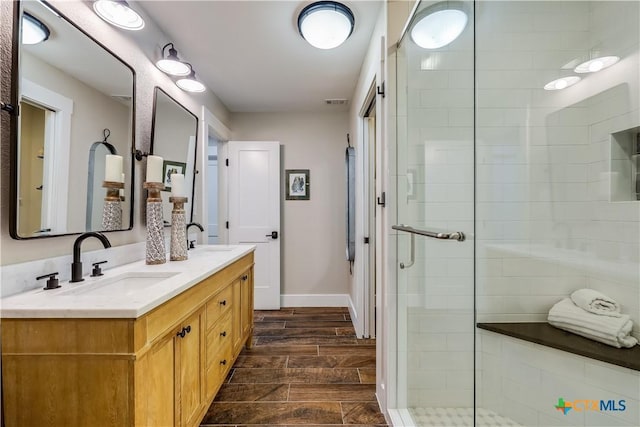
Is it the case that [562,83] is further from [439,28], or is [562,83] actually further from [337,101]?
[337,101]

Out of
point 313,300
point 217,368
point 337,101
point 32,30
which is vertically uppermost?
point 337,101

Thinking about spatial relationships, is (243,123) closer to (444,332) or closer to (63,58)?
(63,58)

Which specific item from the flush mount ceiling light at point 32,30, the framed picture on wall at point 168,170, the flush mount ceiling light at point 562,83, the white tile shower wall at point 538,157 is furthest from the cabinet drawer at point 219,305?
the flush mount ceiling light at point 562,83

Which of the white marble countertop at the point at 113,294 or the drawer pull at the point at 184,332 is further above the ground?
the white marble countertop at the point at 113,294

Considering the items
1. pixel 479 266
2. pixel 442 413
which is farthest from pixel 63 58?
pixel 442 413

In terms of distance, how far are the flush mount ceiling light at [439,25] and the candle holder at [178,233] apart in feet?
5.73

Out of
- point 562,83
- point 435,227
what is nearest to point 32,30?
point 435,227

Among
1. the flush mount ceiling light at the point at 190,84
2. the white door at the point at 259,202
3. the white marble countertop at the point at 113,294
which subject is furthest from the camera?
the white door at the point at 259,202

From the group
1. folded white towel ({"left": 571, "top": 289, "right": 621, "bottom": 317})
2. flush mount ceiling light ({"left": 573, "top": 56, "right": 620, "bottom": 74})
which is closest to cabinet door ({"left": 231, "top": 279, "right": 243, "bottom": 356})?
folded white towel ({"left": 571, "top": 289, "right": 621, "bottom": 317})

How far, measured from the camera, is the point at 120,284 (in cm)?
138

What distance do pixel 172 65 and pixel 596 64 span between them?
247 cm

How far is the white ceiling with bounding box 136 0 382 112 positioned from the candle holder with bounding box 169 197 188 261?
1.17 meters

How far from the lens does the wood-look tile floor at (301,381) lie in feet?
5.54

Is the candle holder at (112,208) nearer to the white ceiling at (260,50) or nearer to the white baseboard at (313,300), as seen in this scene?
the white ceiling at (260,50)
